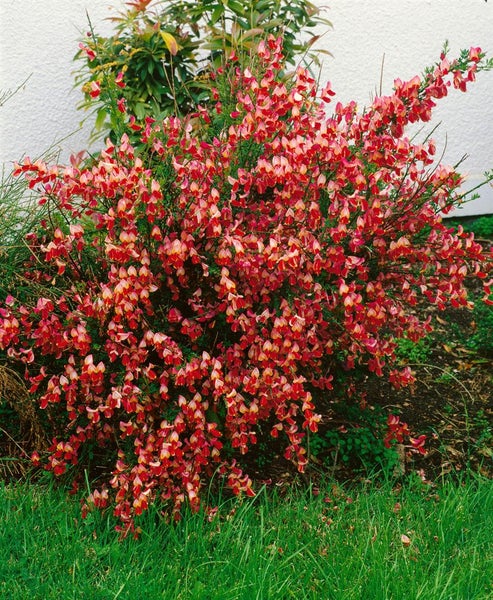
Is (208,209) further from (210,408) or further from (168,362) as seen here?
(210,408)

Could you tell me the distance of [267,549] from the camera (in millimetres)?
2949

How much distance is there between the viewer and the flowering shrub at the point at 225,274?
10.1 feet

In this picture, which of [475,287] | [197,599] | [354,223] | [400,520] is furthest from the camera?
[475,287]

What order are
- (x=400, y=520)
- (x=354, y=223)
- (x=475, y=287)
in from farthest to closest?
(x=475, y=287) < (x=354, y=223) < (x=400, y=520)

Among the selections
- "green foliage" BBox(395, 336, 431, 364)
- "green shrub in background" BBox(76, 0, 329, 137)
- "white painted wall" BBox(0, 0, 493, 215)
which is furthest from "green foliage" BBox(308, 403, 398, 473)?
"white painted wall" BBox(0, 0, 493, 215)

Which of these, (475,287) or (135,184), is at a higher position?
(475,287)

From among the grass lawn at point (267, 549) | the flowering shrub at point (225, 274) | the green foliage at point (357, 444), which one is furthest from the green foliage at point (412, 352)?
the grass lawn at point (267, 549)

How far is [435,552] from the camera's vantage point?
9.74 feet

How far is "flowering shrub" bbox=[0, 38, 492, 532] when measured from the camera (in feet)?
10.1

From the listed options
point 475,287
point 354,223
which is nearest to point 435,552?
point 354,223

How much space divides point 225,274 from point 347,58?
3800 mm

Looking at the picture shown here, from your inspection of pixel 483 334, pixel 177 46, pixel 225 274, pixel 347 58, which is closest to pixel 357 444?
pixel 225 274

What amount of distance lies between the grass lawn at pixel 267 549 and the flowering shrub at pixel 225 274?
0.15 m

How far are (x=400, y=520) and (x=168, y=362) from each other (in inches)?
42.3
